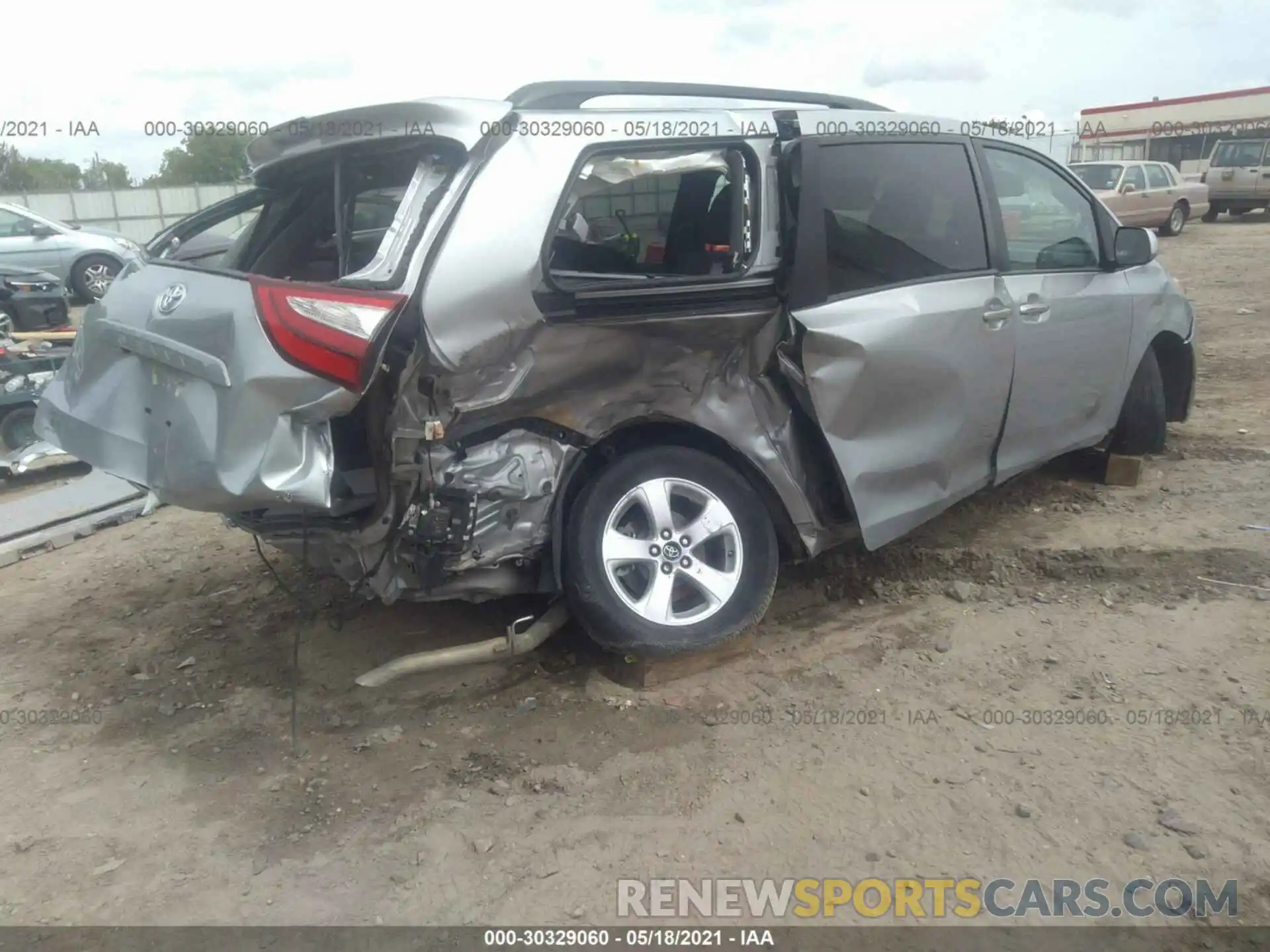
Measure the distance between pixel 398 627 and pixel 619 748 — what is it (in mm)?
1185

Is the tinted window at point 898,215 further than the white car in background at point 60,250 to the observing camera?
No

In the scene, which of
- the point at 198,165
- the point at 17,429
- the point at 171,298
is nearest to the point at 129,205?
the point at 198,165

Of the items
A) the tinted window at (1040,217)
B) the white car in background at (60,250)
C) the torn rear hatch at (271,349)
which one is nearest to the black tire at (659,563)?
the torn rear hatch at (271,349)

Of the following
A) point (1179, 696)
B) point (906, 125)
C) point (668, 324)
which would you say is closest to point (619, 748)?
point (668, 324)

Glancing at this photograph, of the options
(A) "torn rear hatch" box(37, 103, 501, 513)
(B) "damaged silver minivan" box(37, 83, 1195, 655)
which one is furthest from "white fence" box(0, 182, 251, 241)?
(B) "damaged silver minivan" box(37, 83, 1195, 655)

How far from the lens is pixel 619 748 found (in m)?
3.19

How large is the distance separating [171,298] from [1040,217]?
3579mm

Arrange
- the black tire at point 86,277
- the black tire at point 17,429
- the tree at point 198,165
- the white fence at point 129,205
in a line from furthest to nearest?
1. the tree at point 198,165
2. the white fence at point 129,205
3. the black tire at point 86,277
4. the black tire at point 17,429

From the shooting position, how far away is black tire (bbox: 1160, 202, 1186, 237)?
61.9 feet

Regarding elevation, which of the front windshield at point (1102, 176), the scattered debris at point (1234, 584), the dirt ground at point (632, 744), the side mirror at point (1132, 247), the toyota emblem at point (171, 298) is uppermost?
the toyota emblem at point (171, 298)

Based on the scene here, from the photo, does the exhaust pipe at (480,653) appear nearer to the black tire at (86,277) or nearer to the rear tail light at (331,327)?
the rear tail light at (331,327)

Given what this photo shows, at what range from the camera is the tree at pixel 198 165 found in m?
23.2

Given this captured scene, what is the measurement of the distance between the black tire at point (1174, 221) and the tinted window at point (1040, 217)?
16481 mm

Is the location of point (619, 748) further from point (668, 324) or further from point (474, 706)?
point (668, 324)
